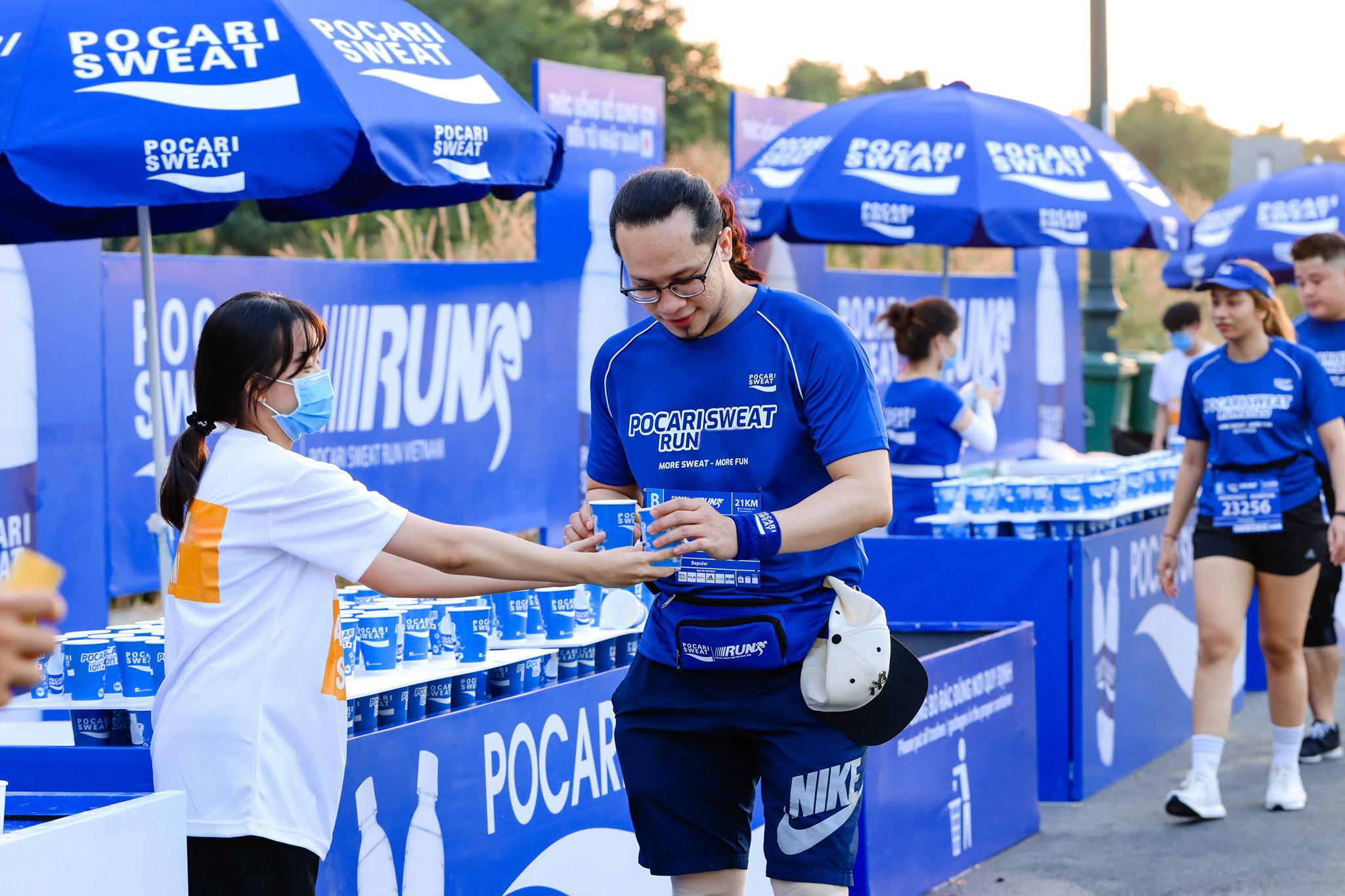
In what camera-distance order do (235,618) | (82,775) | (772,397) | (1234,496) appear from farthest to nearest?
(1234,496)
(82,775)
(772,397)
(235,618)

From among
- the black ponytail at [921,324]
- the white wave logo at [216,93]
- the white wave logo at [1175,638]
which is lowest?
the white wave logo at [1175,638]

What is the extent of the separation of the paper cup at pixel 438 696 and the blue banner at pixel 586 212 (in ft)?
17.9

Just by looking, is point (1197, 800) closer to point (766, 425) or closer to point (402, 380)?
point (766, 425)

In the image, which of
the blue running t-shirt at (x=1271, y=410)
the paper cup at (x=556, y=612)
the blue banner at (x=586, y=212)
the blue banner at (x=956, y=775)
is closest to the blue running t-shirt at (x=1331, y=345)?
the blue running t-shirt at (x=1271, y=410)

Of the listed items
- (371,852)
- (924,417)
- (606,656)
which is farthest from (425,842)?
(924,417)

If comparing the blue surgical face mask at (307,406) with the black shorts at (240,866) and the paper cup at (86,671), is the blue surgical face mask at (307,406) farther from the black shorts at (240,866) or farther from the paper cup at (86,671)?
the paper cup at (86,671)

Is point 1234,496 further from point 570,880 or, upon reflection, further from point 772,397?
point 772,397

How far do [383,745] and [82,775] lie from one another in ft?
2.09

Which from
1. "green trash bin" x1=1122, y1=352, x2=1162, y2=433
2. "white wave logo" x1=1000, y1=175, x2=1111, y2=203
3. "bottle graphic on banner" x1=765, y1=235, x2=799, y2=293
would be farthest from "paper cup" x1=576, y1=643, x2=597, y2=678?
"green trash bin" x1=1122, y1=352, x2=1162, y2=433

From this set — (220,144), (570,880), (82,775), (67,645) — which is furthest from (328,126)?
(570,880)

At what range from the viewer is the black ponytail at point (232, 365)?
3.09m

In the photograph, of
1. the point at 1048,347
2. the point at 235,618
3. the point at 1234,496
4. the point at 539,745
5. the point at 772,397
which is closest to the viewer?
the point at 235,618

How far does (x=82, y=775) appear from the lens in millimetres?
3551

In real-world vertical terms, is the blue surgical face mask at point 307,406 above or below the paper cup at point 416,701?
above
